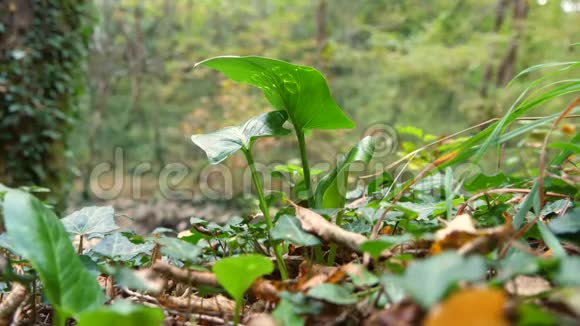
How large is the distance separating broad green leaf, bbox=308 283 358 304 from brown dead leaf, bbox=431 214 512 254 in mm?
102

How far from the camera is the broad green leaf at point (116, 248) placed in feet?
1.91

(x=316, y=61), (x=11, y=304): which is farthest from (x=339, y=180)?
(x=316, y=61)

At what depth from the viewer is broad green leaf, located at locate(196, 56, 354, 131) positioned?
0.59m

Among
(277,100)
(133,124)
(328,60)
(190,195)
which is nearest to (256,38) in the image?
(328,60)

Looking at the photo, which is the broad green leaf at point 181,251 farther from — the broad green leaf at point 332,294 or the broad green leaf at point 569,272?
the broad green leaf at point 569,272

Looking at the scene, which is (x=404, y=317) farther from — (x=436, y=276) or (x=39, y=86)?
(x=39, y=86)

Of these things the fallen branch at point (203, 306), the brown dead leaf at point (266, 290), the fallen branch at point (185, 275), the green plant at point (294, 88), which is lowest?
the fallen branch at point (203, 306)

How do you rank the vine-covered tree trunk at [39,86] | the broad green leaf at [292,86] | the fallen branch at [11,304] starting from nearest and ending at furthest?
the fallen branch at [11,304] → the broad green leaf at [292,86] → the vine-covered tree trunk at [39,86]

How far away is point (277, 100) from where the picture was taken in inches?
26.1

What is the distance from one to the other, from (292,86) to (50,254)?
1.25 ft

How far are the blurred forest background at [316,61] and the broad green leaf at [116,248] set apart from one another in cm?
467

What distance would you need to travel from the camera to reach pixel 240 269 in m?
0.41

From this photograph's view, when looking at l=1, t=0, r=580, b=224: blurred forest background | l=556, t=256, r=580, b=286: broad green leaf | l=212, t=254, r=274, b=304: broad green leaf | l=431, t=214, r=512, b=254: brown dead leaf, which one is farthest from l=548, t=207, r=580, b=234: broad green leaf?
l=1, t=0, r=580, b=224: blurred forest background

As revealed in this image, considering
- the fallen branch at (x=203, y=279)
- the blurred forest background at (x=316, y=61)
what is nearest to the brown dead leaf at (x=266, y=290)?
the fallen branch at (x=203, y=279)
